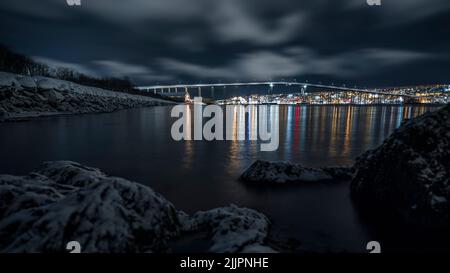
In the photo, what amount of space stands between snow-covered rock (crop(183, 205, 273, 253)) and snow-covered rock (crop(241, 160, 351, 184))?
11.4ft

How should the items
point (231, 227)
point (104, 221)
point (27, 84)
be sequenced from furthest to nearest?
point (27, 84) < point (231, 227) < point (104, 221)

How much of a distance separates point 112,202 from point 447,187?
308 inches

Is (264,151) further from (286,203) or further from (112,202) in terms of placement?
(112,202)

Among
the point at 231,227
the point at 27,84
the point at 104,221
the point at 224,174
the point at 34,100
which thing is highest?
the point at 27,84

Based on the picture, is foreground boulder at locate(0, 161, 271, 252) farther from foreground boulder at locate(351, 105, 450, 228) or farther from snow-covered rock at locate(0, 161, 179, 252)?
foreground boulder at locate(351, 105, 450, 228)

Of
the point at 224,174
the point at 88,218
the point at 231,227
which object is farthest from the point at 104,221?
the point at 224,174

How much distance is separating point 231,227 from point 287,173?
5.00 meters

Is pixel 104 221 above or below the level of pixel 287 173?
above

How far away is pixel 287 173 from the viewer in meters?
9.97

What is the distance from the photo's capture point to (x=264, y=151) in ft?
59.3

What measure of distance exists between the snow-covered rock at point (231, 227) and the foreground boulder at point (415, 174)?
3.83 m

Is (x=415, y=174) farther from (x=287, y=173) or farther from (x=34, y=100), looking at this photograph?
(x=34, y=100)

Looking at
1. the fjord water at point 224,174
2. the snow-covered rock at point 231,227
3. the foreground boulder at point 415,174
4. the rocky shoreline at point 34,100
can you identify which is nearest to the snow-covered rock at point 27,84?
the rocky shoreline at point 34,100

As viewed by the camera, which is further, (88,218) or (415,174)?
(415,174)
